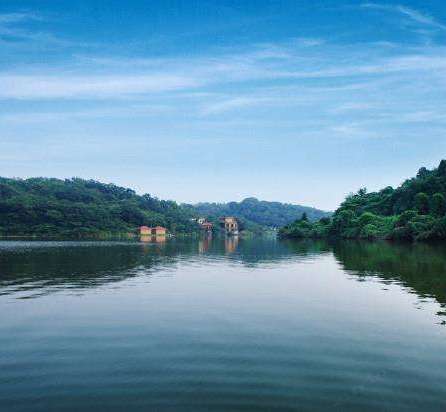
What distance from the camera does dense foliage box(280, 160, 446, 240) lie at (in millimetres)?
100312

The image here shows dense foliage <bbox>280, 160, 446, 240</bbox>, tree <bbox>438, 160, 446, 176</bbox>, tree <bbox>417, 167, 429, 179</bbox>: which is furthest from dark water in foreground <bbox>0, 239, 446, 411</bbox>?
tree <bbox>417, 167, 429, 179</bbox>

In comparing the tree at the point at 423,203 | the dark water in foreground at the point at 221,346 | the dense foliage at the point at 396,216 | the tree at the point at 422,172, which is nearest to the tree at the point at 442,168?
the dense foliage at the point at 396,216

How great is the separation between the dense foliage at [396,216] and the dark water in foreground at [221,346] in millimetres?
72557

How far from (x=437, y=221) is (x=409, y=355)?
281 ft

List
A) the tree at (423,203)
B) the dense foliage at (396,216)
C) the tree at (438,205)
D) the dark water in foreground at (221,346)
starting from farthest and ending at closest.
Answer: the tree at (423,203) < the tree at (438,205) < the dense foliage at (396,216) < the dark water in foreground at (221,346)

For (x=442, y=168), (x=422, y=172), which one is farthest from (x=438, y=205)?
(x=422, y=172)

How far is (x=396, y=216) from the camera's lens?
12094 cm

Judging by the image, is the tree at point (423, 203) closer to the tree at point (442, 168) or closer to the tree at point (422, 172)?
the tree at point (442, 168)

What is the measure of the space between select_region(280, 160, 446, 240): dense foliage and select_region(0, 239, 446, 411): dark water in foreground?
7256 cm

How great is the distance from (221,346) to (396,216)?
113418 mm

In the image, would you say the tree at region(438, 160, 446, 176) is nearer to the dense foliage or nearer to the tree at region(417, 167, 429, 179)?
the dense foliage

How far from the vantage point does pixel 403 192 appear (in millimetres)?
137250

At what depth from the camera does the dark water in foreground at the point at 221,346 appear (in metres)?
11.3

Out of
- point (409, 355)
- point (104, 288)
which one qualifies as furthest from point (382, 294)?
point (104, 288)
